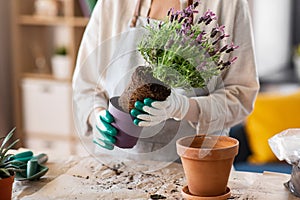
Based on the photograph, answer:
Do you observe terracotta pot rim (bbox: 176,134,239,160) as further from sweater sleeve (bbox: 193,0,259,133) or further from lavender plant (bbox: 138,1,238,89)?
sweater sleeve (bbox: 193,0,259,133)

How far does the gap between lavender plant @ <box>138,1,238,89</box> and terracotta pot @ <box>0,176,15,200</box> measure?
42 centimetres

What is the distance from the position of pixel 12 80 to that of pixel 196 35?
8.61 ft

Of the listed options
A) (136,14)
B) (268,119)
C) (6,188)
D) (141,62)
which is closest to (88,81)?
(136,14)

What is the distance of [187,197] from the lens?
4.79 ft

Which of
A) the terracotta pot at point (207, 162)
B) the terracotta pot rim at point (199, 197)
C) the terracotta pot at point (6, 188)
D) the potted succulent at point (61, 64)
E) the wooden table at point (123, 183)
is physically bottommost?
the potted succulent at point (61, 64)

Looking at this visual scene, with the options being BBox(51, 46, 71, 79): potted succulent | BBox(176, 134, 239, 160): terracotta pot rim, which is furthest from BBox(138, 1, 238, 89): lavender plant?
BBox(51, 46, 71, 79): potted succulent

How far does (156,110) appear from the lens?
1.45 m

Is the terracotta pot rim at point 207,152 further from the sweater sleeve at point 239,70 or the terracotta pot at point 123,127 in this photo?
the sweater sleeve at point 239,70

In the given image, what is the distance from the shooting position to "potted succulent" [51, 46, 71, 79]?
3.61 metres

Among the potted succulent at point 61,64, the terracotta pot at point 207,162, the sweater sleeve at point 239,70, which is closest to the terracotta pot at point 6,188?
the terracotta pot at point 207,162

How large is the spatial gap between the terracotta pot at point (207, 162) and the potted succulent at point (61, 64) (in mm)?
2213

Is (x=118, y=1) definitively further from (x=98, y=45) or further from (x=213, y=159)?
(x=213, y=159)

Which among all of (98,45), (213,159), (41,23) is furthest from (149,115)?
(41,23)

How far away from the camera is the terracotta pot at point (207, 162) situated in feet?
4.61
